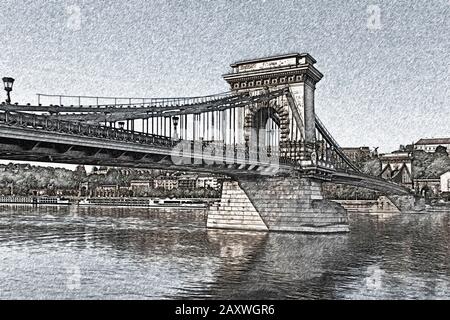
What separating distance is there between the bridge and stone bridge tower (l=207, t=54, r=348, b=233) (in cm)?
9

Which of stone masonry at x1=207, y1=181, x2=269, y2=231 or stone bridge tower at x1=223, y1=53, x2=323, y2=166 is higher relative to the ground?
stone bridge tower at x1=223, y1=53, x2=323, y2=166

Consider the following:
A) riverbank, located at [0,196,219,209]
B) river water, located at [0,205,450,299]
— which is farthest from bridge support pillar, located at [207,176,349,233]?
riverbank, located at [0,196,219,209]

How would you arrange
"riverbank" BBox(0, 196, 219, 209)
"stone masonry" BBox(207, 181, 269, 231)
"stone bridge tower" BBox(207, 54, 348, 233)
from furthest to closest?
"riverbank" BBox(0, 196, 219, 209) < "stone masonry" BBox(207, 181, 269, 231) < "stone bridge tower" BBox(207, 54, 348, 233)

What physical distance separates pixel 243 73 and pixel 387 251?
23.2 m

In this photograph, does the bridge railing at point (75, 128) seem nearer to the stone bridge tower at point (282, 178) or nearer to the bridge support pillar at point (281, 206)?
the bridge support pillar at point (281, 206)

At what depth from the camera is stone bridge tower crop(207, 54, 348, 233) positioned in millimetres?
44812

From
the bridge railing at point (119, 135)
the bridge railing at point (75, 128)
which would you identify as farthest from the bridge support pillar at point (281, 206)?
the bridge railing at point (75, 128)

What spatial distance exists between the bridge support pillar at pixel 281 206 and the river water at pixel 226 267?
2.35 m

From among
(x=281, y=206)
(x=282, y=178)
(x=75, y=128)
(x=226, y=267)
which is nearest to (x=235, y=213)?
(x=281, y=206)

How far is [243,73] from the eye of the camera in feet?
165

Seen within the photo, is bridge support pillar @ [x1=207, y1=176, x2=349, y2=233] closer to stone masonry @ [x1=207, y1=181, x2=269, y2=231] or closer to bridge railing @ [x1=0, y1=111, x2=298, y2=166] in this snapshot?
stone masonry @ [x1=207, y1=181, x2=269, y2=231]
